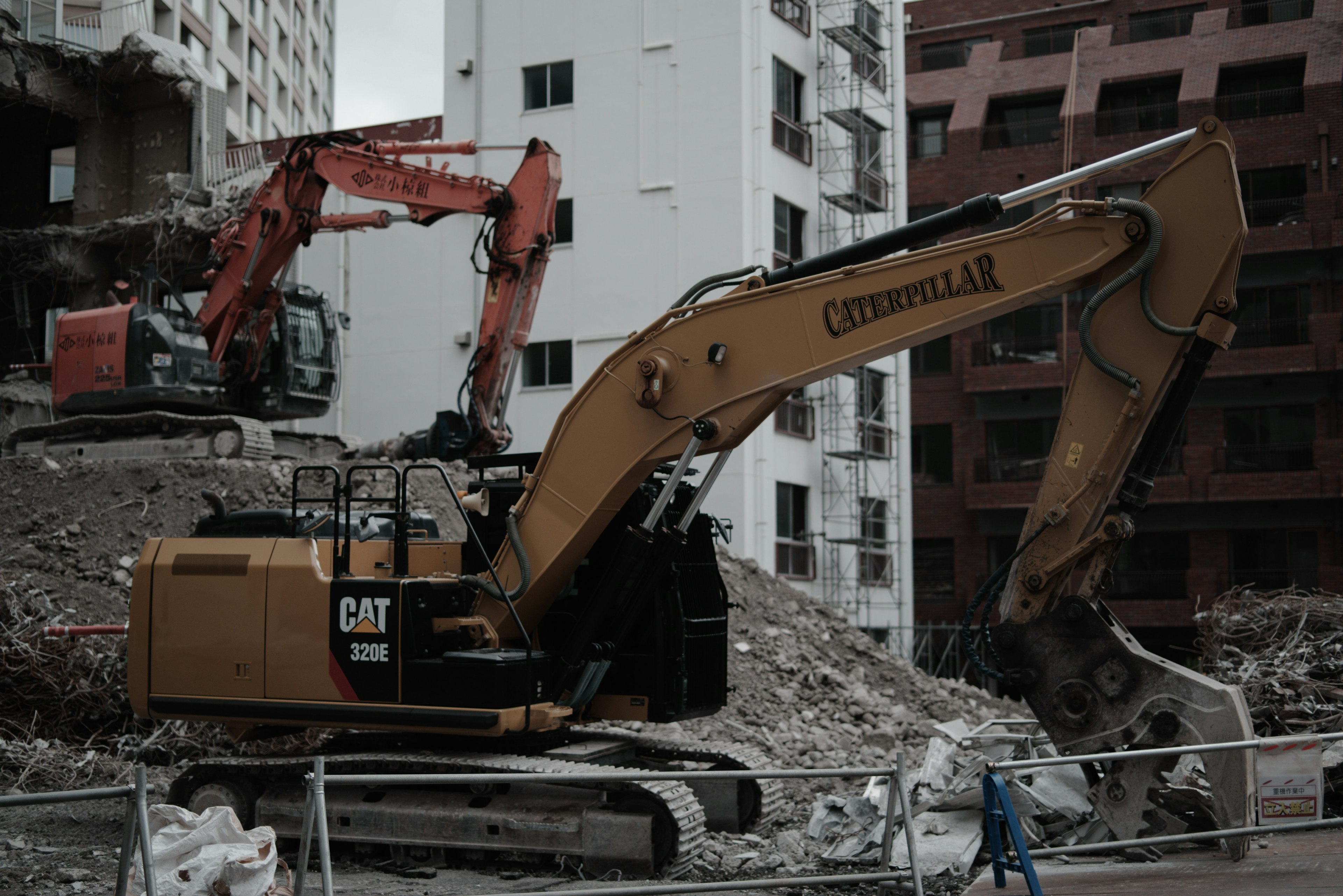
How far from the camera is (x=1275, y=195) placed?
111 feet

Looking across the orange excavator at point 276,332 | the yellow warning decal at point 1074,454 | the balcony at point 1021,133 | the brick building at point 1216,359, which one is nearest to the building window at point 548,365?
the orange excavator at point 276,332

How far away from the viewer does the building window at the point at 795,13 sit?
2778 centimetres

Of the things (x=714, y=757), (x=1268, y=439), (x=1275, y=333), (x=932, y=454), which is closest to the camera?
(x=714, y=757)

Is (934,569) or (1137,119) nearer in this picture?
(1137,119)

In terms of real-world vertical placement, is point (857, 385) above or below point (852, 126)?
below

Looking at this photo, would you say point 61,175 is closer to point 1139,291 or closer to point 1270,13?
point 1139,291

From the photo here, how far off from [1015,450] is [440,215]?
22477 mm

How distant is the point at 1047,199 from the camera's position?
3403 cm

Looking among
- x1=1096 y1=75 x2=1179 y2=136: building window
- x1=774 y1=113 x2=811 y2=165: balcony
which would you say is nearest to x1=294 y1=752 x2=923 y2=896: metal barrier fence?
x1=774 y1=113 x2=811 y2=165: balcony

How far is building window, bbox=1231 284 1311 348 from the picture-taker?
32562mm

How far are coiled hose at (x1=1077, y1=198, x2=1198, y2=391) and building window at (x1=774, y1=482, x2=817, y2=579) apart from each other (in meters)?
19.1

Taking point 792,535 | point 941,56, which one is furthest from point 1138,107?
point 792,535

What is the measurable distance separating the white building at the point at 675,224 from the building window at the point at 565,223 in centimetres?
8

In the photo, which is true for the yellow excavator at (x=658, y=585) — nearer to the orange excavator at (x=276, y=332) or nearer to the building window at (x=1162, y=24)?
the orange excavator at (x=276, y=332)
